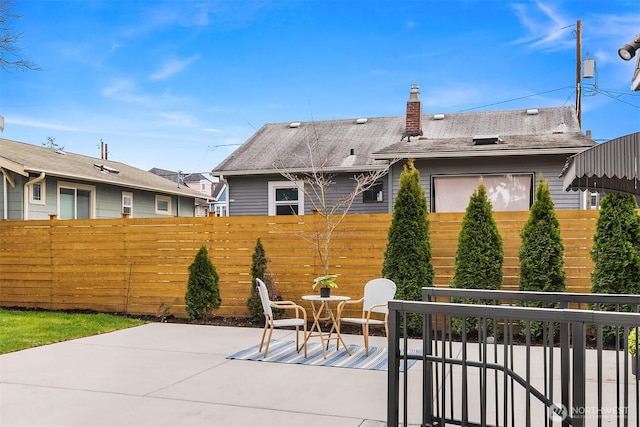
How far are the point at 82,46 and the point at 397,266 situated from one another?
9.08 metres

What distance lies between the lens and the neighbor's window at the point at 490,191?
10109mm

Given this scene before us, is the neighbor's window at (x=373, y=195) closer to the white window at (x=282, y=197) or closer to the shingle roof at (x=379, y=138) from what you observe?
the shingle roof at (x=379, y=138)

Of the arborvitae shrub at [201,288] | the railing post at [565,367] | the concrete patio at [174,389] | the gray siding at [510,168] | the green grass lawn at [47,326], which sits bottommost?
the green grass lawn at [47,326]

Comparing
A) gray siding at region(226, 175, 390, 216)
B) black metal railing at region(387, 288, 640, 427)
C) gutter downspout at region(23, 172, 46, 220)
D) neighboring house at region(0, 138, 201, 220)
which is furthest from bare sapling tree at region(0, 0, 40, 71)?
black metal railing at region(387, 288, 640, 427)

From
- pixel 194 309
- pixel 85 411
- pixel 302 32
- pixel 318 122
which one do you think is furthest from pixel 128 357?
pixel 318 122

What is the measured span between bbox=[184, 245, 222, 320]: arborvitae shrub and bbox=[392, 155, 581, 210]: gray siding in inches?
189

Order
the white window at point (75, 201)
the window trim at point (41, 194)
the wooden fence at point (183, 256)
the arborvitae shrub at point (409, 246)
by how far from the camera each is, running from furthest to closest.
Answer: the white window at point (75, 201) < the window trim at point (41, 194) < the wooden fence at point (183, 256) < the arborvitae shrub at point (409, 246)

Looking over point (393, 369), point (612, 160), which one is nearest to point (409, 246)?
point (612, 160)

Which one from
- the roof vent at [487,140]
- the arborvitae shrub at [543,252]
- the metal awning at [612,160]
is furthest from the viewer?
the roof vent at [487,140]

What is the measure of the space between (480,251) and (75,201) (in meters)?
10.3

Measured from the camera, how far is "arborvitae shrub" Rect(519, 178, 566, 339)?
659cm

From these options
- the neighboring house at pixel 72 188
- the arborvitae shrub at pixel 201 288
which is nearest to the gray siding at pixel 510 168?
the arborvitae shrub at pixel 201 288

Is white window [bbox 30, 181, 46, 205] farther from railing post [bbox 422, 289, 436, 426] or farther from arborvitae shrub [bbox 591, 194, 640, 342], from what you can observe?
railing post [bbox 422, 289, 436, 426]

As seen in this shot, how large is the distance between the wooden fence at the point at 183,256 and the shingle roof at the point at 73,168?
256 cm
